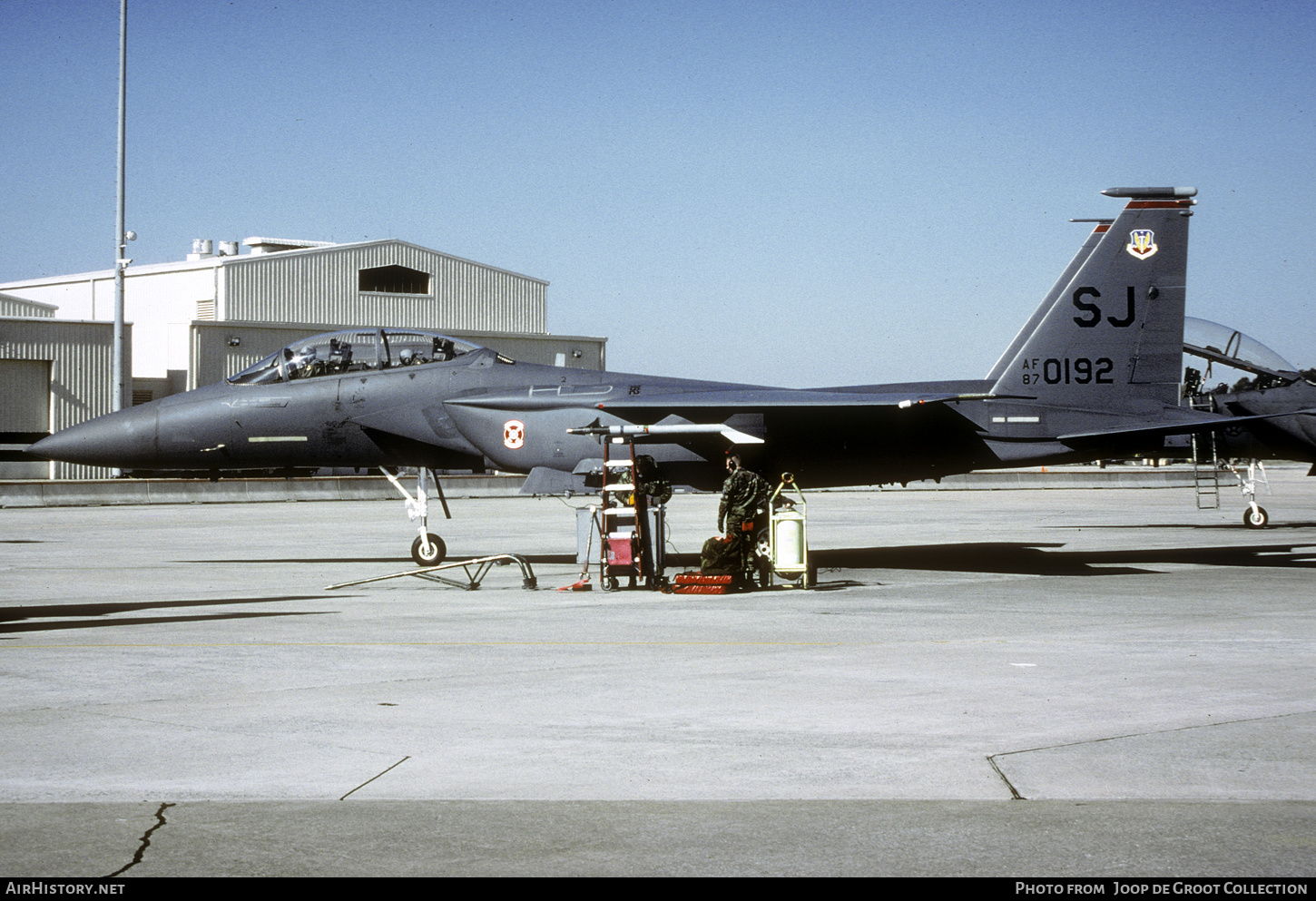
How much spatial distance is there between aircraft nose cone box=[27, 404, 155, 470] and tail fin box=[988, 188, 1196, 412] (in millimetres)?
12549

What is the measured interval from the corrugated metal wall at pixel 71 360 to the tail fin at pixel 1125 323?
34.3m

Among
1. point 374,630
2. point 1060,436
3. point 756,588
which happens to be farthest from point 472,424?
point 1060,436

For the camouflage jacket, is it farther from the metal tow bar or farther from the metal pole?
the metal pole

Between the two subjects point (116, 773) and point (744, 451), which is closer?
point (116, 773)

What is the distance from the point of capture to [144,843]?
16.3ft

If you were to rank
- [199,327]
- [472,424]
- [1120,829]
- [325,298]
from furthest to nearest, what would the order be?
[325,298], [199,327], [472,424], [1120,829]

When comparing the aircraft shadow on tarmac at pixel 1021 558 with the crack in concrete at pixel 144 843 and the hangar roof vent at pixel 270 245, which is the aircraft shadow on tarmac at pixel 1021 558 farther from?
the hangar roof vent at pixel 270 245

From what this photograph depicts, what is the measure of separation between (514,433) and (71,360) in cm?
3262

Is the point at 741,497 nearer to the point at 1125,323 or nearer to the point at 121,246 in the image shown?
the point at 1125,323

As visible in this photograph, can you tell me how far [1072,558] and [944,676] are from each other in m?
11.3

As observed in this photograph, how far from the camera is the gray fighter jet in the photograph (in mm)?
17688

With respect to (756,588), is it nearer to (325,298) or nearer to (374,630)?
(374,630)
